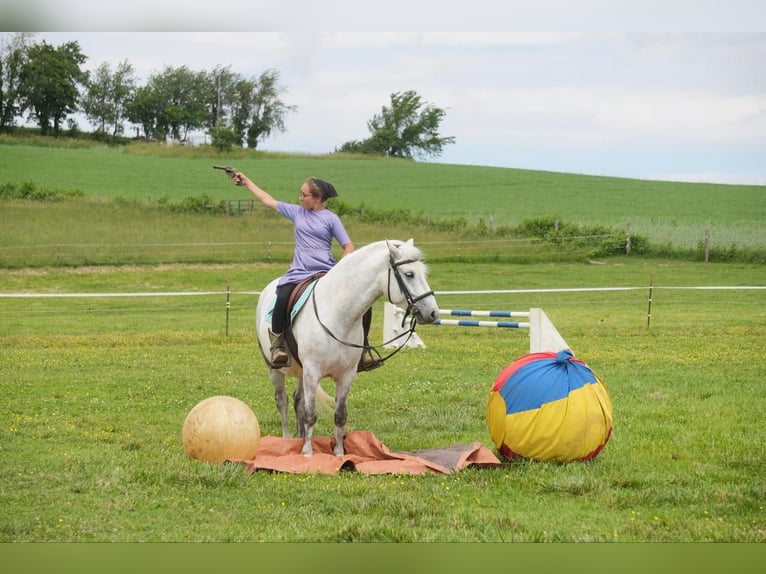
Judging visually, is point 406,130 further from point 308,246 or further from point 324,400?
point 308,246

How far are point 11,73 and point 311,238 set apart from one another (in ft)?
62.8

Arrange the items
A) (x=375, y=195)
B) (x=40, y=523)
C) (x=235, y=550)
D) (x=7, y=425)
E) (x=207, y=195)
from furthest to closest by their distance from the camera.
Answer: (x=375, y=195) < (x=207, y=195) < (x=7, y=425) < (x=40, y=523) < (x=235, y=550)

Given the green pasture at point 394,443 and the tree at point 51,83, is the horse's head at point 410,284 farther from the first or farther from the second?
the tree at point 51,83

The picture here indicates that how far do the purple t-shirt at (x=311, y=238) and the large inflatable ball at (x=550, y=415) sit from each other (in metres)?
1.92

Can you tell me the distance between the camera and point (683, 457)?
7.80 metres

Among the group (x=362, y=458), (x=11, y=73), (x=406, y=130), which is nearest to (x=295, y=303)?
(x=362, y=458)

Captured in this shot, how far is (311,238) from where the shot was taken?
Result: 8039 millimetres

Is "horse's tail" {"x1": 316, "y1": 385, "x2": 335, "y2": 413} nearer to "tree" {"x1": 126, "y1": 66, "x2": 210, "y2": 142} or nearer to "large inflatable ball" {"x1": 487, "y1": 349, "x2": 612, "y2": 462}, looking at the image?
"large inflatable ball" {"x1": 487, "y1": 349, "x2": 612, "y2": 462}

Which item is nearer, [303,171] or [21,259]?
[21,259]

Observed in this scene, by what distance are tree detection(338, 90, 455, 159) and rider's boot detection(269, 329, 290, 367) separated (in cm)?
2244

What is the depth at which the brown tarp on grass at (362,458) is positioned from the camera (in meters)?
7.27

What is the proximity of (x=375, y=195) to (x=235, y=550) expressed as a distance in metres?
28.1

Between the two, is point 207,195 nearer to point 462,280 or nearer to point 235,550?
point 462,280

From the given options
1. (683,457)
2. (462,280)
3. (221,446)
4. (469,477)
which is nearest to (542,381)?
(469,477)
